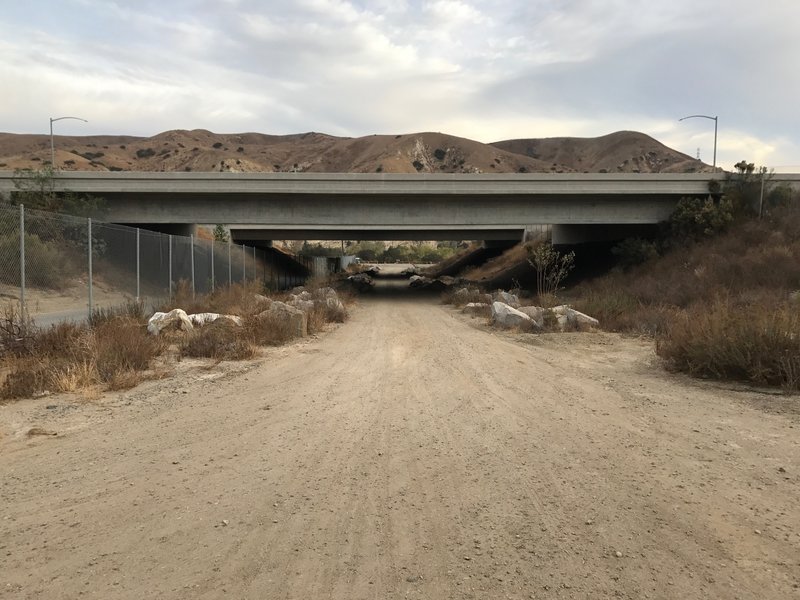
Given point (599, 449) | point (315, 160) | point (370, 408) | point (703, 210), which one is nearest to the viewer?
point (599, 449)

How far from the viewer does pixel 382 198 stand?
33094 millimetres

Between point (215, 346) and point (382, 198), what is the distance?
23012 millimetres

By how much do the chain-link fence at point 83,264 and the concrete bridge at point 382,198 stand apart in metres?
9.68

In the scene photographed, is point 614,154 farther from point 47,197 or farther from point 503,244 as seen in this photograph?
point 47,197

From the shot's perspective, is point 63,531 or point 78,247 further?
point 78,247

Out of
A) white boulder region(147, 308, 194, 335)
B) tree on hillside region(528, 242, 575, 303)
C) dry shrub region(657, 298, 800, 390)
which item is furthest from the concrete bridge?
dry shrub region(657, 298, 800, 390)

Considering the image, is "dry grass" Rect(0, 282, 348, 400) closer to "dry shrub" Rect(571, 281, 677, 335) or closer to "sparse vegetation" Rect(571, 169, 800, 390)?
"sparse vegetation" Rect(571, 169, 800, 390)

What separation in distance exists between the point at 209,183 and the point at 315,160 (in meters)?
120

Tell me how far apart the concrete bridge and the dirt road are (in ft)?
79.6

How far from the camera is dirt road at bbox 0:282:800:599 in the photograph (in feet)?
11.2

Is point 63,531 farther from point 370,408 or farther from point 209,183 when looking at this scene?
point 209,183

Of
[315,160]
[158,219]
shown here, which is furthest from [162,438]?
[315,160]

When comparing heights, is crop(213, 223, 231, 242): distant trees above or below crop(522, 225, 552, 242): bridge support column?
below

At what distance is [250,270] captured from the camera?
30844 millimetres
